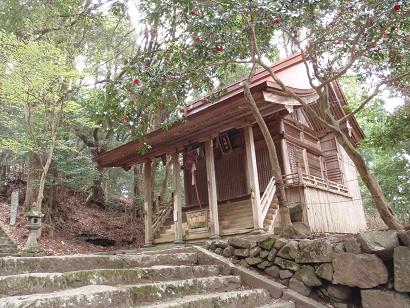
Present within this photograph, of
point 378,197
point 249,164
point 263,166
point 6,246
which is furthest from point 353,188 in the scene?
point 6,246

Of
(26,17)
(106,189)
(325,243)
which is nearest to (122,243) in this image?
(106,189)

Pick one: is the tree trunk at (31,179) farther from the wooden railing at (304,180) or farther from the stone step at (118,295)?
the stone step at (118,295)

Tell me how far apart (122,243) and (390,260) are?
1199 centimetres

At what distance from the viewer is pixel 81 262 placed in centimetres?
454

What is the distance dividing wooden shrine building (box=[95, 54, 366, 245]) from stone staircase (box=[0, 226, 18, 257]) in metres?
3.77

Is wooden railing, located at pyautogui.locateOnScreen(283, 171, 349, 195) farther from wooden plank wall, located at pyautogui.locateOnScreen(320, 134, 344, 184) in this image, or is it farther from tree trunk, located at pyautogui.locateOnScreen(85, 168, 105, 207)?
tree trunk, located at pyautogui.locateOnScreen(85, 168, 105, 207)

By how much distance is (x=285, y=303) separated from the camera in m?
4.59

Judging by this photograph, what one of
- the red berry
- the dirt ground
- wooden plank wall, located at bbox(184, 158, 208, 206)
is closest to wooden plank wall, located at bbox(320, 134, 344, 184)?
wooden plank wall, located at bbox(184, 158, 208, 206)

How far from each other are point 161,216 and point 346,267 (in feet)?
25.7

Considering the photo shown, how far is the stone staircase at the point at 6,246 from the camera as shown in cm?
1034

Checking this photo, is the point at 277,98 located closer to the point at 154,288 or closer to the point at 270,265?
the point at 270,265

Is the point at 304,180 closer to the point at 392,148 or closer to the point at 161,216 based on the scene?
the point at 392,148

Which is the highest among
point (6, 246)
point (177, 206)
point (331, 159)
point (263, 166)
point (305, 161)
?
point (331, 159)

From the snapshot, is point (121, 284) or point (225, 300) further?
point (225, 300)
